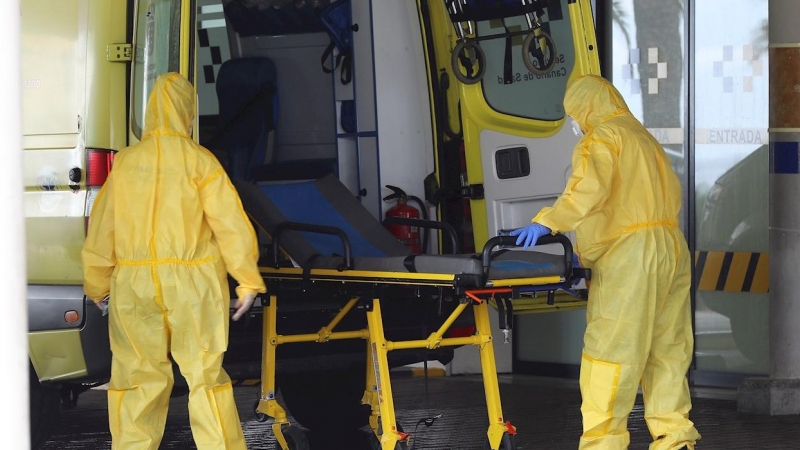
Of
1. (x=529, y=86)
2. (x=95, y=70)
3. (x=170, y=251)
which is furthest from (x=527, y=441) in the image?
(x=95, y=70)

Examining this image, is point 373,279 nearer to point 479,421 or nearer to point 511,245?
point 511,245

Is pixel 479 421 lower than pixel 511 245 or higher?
lower

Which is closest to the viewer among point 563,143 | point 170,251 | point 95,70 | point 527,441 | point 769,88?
point 170,251

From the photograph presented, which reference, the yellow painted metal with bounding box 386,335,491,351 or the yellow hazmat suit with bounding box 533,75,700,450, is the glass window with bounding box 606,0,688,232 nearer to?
the yellow hazmat suit with bounding box 533,75,700,450

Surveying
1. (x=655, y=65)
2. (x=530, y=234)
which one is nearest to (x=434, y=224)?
(x=530, y=234)

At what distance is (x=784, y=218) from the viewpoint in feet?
20.3

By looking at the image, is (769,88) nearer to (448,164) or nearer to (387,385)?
(448,164)

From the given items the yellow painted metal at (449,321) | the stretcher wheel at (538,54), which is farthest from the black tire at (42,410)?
the stretcher wheel at (538,54)

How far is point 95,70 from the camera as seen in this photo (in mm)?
4367

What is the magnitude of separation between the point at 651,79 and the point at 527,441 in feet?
8.18

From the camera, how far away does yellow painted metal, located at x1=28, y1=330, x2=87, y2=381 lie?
428cm

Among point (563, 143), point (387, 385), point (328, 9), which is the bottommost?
point (387, 385)

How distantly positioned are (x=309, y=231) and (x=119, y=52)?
1.04 m

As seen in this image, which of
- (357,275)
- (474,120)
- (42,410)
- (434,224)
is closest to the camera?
(357,275)
